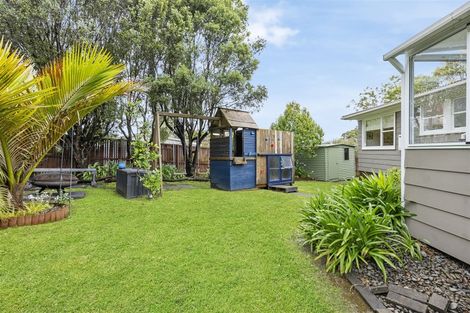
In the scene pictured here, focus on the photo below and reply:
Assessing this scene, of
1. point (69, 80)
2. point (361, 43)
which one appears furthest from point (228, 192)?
point (361, 43)

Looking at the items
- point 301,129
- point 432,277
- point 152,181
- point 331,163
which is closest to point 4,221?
point 152,181

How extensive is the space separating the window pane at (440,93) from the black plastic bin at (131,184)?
18.9ft

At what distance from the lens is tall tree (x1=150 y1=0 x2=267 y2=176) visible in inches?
382

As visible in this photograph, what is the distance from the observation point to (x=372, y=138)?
10.3m

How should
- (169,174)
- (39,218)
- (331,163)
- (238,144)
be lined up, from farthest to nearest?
(331,163) → (169,174) → (238,144) → (39,218)

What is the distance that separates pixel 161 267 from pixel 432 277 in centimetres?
270

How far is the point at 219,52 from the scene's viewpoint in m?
10.5

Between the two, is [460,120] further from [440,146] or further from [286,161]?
[286,161]

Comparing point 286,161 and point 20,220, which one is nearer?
point 20,220

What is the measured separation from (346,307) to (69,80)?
4513mm

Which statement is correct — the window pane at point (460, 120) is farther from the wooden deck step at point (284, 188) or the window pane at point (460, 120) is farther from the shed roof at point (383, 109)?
the wooden deck step at point (284, 188)

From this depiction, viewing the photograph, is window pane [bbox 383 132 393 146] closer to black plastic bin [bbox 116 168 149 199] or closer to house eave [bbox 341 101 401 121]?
house eave [bbox 341 101 401 121]

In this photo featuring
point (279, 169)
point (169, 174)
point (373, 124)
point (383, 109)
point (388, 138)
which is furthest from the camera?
point (169, 174)

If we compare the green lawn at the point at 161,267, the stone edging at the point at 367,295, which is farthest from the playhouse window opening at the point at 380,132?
the stone edging at the point at 367,295
